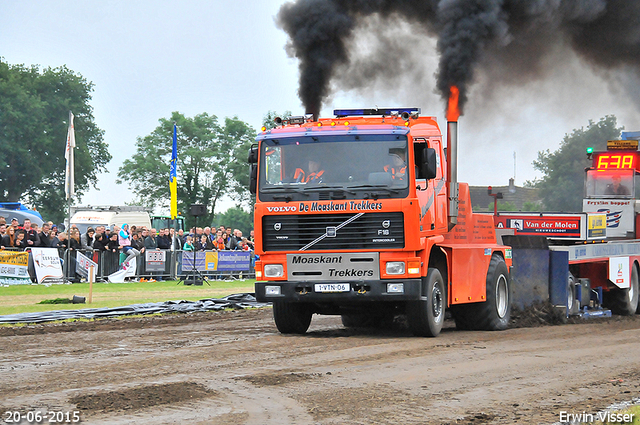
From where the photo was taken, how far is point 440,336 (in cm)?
1327

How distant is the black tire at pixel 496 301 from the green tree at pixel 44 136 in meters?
59.4

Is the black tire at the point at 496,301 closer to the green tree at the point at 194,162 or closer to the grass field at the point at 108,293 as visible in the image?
the grass field at the point at 108,293

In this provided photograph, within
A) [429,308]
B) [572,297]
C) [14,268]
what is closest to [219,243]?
[14,268]

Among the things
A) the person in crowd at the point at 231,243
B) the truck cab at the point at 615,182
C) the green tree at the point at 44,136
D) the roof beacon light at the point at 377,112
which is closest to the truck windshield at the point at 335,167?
the roof beacon light at the point at 377,112

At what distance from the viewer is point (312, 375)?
29.0 feet

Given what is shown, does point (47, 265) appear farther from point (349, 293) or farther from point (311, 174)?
point (349, 293)

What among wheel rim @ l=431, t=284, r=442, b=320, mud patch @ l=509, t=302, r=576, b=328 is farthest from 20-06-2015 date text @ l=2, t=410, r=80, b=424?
mud patch @ l=509, t=302, r=576, b=328

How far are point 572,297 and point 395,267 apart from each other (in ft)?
20.3

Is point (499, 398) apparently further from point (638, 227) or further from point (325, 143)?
point (638, 227)

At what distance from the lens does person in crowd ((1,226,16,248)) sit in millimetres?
23531

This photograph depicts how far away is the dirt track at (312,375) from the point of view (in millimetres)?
6949

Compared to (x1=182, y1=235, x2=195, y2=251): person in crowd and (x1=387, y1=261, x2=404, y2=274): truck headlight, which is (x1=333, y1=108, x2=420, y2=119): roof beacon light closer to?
(x1=387, y1=261, x2=404, y2=274): truck headlight

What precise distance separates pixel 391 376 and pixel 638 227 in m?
13.7

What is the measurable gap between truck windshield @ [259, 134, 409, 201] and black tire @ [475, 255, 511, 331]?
3.40m
